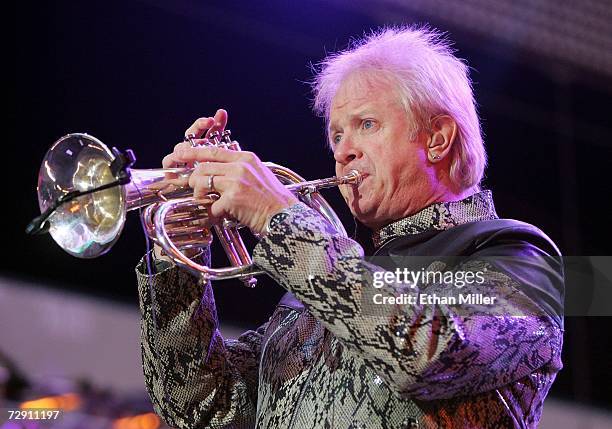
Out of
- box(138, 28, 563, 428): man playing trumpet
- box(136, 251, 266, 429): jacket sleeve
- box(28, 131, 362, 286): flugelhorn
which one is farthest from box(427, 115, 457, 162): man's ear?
box(136, 251, 266, 429): jacket sleeve

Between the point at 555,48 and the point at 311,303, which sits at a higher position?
the point at 555,48

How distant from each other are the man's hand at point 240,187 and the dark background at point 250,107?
1.57 meters

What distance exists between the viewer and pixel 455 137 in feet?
6.46

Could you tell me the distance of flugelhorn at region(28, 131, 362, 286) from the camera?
169cm

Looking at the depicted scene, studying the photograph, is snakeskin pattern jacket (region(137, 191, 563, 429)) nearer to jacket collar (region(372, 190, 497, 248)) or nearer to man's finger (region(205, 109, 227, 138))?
jacket collar (region(372, 190, 497, 248))

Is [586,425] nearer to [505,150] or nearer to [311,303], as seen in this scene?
[505,150]

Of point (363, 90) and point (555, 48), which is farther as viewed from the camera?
point (555, 48)

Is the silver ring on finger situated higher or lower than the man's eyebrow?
lower

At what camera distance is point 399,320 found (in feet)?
4.55

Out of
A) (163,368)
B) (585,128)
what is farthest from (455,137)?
(585,128)

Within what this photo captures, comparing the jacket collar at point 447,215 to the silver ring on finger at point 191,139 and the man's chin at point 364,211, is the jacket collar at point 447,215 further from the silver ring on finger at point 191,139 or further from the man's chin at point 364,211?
the silver ring on finger at point 191,139

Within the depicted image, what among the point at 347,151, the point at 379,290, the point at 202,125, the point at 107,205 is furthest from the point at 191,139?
the point at 379,290

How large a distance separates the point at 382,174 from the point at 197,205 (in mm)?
435

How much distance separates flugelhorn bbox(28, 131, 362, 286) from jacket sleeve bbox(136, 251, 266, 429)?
0.12 m
